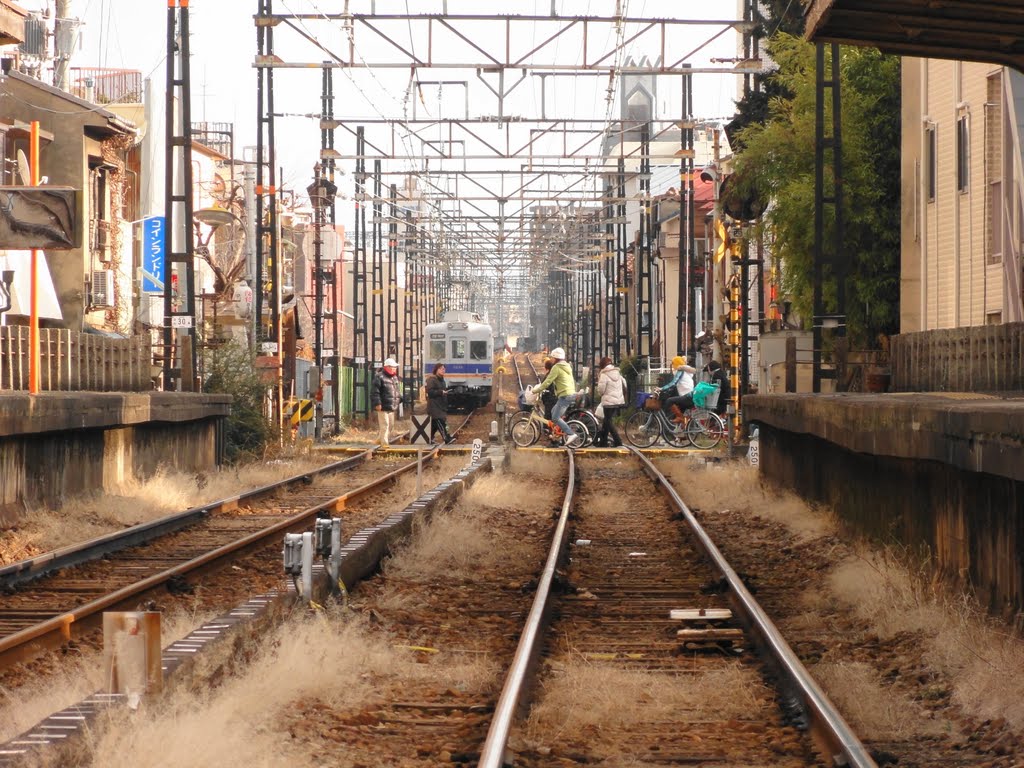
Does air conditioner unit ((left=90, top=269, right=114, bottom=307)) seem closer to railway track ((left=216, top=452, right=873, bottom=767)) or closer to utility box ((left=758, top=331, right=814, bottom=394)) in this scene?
utility box ((left=758, top=331, right=814, bottom=394))

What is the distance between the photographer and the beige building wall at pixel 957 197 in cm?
2367

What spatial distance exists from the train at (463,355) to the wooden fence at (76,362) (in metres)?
36.3

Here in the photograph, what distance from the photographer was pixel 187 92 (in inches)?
1021

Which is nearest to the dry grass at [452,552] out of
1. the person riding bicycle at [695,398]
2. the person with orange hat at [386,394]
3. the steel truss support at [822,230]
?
the steel truss support at [822,230]

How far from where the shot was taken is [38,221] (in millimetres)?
15906

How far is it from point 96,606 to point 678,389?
22.6 metres

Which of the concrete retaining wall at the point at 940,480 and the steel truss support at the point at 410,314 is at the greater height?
the steel truss support at the point at 410,314

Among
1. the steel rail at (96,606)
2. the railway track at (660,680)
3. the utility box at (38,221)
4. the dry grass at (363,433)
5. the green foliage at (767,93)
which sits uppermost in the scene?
the green foliage at (767,93)

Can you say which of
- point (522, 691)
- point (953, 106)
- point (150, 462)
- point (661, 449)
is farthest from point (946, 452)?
point (661, 449)

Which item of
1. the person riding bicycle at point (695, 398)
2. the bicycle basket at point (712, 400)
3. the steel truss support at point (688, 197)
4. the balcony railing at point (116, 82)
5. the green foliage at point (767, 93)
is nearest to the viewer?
the person riding bicycle at point (695, 398)

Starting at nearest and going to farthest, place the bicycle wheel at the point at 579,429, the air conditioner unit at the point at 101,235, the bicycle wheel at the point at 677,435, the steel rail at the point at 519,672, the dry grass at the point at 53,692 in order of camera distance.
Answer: the steel rail at the point at 519,672 < the dry grass at the point at 53,692 < the bicycle wheel at the point at 579,429 < the bicycle wheel at the point at 677,435 < the air conditioner unit at the point at 101,235

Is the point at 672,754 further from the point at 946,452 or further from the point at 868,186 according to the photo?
the point at 868,186

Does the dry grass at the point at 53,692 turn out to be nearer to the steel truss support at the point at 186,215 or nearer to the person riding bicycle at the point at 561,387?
Result: the steel truss support at the point at 186,215

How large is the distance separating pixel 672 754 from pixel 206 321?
106ft
